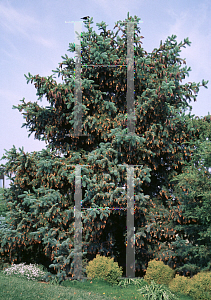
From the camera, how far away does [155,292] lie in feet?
30.0

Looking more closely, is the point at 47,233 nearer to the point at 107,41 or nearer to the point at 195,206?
the point at 195,206

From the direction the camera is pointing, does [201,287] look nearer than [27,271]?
Yes

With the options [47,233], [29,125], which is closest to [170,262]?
[47,233]

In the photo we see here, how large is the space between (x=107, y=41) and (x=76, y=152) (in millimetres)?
4595

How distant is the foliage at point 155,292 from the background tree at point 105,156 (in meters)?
1.41

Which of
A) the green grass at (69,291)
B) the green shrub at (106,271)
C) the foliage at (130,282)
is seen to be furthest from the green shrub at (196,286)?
the green shrub at (106,271)

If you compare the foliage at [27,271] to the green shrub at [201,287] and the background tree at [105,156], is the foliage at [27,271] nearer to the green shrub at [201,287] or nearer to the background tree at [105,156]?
the background tree at [105,156]

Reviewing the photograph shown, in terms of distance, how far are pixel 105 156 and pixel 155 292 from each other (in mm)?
4844

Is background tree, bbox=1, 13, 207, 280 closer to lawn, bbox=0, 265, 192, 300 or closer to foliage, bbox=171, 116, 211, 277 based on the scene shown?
foliage, bbox=171, 116, 211, 277

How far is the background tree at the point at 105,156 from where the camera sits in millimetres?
10359

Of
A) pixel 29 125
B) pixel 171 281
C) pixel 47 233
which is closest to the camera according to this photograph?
pixel 171 281

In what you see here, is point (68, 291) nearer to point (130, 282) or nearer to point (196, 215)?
point (130, 282)

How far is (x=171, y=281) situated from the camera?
9766 mm

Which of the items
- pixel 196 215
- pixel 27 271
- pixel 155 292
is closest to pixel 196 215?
pixel 196 215
